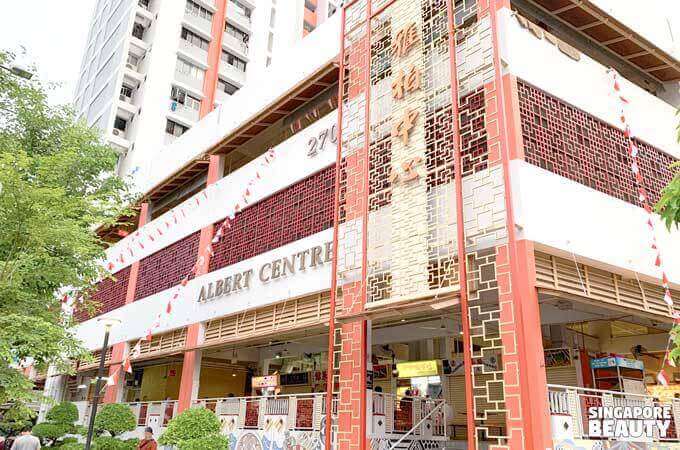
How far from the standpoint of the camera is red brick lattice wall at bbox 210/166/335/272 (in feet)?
40.4

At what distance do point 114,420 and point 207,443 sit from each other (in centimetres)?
562

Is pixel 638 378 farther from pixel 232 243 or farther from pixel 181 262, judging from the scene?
pixel 181 262

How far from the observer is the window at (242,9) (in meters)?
36.1

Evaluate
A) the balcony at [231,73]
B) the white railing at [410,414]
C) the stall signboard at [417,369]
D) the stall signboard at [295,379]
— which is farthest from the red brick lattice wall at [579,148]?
the balcony at [231,73]

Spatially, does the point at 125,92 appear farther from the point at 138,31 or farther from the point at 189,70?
the point at 138,31

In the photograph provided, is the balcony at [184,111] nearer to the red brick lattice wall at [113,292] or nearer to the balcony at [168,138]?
the balcony at [168,138]

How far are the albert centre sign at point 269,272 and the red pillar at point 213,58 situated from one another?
63.2 ft

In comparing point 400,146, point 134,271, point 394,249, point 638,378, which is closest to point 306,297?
point 394,249

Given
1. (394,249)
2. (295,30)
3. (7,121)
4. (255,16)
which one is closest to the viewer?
(394,249)

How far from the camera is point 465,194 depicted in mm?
8883

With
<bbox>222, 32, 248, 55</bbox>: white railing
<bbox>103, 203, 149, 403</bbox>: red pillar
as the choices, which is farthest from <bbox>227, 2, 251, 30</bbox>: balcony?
<bbox>103, 203, 149, 403</bbox>: red pillar

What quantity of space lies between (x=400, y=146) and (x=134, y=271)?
13.9 m

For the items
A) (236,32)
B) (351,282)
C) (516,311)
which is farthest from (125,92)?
(516,311)

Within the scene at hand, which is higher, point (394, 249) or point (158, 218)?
point (158, 218)
